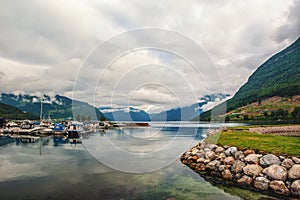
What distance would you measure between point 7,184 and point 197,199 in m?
13.0

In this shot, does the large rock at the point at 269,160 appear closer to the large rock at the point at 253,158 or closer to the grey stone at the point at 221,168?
the large rock at the point at 253,158

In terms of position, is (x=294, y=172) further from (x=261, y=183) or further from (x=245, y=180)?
(x=245, y=180)

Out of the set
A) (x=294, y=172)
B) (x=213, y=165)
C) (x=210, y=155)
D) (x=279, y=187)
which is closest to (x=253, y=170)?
(x=279, y=187)

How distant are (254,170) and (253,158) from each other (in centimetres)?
141

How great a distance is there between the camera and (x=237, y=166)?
17.0m

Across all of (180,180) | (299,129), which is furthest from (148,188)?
(299,129)

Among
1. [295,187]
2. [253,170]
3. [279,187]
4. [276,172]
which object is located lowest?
[279,187]

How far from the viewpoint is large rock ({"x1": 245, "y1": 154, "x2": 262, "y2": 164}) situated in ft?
54.1

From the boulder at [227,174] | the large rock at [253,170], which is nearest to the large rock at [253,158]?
the large rock at [253,170]

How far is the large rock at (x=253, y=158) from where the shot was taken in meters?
16.5

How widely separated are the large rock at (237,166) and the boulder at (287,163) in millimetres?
2710

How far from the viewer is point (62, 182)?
15.6m

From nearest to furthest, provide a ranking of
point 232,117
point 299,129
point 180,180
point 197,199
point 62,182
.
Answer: point 197,199, point 62,182, point 180,180, point 299,129, point 232,117

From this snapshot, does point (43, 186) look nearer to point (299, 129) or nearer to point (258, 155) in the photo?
point (258, 155)
